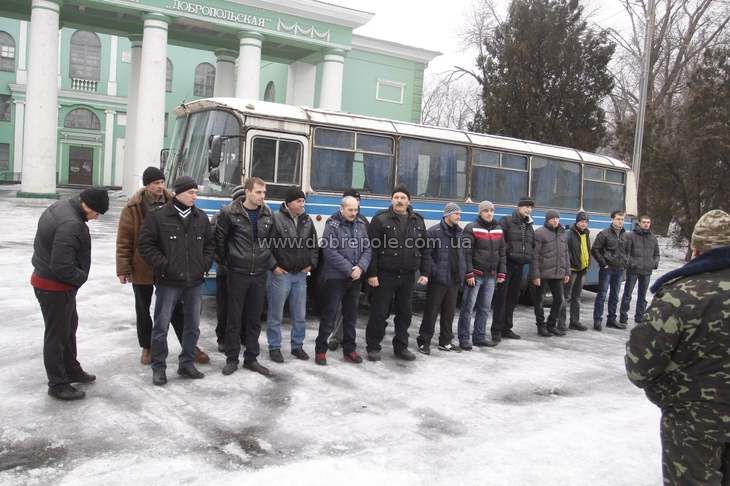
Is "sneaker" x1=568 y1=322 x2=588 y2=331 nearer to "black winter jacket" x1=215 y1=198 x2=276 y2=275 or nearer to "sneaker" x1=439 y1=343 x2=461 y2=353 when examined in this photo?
"sneaker" x1=439 y1=343 x2=461 y2=353

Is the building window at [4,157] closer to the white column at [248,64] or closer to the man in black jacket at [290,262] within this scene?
the white column at [248,64]

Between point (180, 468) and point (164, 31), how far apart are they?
2168 cm

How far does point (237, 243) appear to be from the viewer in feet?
19.2

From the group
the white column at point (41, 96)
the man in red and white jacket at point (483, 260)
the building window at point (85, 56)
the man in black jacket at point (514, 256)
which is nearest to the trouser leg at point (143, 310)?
the man in red and white jacket at point (483, 260)

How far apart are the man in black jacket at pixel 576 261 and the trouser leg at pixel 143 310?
5939mm

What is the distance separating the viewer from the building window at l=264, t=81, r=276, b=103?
32.3m

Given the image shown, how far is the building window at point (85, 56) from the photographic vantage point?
37125 mm

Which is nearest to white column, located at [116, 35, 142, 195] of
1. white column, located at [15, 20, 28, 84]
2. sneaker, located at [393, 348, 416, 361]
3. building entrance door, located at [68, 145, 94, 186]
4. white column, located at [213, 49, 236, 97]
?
white column, located at [213, 49, 236, 97]

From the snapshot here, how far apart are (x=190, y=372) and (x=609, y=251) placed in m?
6.75

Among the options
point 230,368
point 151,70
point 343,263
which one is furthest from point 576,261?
point 151,70

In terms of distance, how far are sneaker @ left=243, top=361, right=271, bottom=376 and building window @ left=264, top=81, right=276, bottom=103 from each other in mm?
27713

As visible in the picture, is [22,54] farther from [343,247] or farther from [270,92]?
[343,247]

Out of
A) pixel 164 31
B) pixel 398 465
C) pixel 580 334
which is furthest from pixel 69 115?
pixel 398 465

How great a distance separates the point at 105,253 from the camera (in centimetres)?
1356
